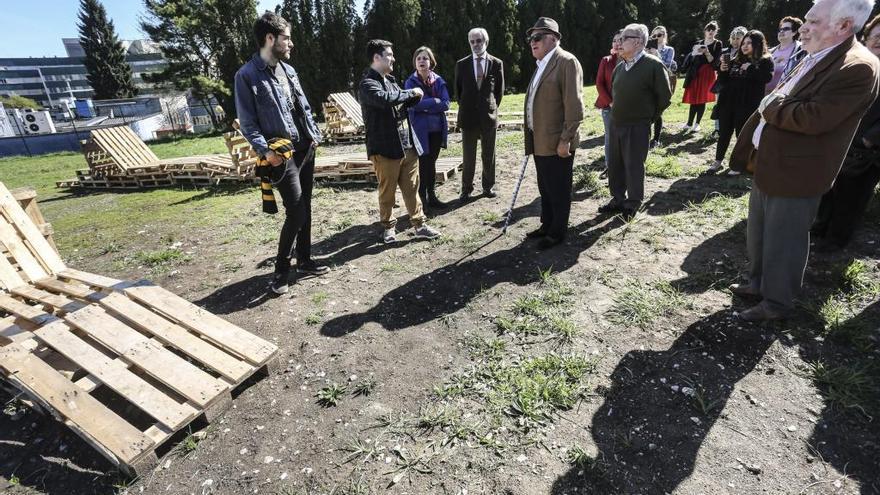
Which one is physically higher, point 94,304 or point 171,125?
point 171,125

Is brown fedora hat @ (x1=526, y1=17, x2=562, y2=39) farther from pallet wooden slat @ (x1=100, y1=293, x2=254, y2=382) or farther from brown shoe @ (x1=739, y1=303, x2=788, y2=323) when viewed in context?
pallet wooden slat @ (x1=100, y1=293, x2=254, y2=382)

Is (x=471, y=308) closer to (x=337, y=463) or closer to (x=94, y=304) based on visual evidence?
(x=337, y=463)

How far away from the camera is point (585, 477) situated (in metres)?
2.16

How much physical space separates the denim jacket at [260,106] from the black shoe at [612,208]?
3705 millimetres

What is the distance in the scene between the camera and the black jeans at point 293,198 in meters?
3.79

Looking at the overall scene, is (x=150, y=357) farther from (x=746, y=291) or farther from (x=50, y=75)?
(x=50, y=75)

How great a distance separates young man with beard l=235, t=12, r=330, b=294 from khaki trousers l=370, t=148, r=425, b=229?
0.82 m

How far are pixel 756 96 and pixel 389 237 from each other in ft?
17.1

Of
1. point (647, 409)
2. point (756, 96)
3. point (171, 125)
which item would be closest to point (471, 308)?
point (647, 409)

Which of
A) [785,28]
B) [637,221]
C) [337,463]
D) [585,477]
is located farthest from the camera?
[785,28]

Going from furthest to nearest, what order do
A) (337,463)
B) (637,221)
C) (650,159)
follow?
(650,159), (637,221), (337,463)

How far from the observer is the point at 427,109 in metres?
5.44

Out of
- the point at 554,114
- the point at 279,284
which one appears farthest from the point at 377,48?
the point at 279,284

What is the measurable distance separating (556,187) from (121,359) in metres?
3.88
